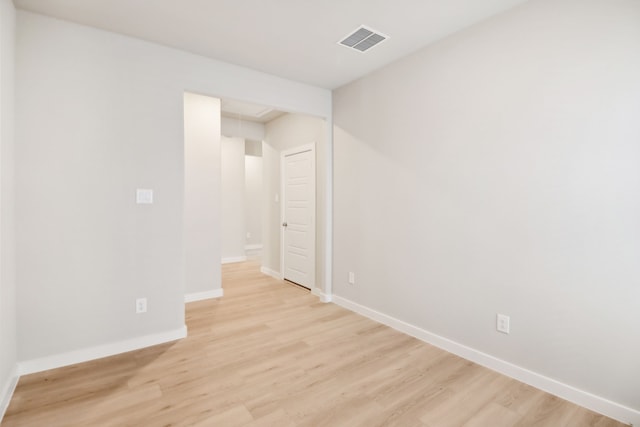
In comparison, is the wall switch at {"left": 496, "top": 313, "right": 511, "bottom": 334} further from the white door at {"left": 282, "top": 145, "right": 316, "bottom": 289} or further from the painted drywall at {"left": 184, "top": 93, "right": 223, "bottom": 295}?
the painted drywall at {"left": 184, "top": 93, "right": 223, "bottom": 295}

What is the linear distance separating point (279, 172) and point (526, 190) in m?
3.82

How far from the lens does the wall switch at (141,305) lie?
2.71 metres

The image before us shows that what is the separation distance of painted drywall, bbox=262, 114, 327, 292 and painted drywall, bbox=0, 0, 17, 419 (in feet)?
9.78

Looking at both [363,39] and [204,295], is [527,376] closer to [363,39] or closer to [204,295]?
[363,39]

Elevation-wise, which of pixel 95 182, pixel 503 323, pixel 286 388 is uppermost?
pixel 95 182

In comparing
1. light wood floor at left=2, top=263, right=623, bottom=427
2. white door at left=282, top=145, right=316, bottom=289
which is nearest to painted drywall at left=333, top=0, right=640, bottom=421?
light wood floor at left=2, top=263, right=623, bottom=427

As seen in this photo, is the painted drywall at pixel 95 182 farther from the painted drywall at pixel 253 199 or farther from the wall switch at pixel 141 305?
the painted drywall at pixel 253 199

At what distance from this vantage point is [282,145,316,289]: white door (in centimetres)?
444

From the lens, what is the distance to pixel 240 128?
5680 mm

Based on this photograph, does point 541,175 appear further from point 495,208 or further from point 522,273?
point 522,273

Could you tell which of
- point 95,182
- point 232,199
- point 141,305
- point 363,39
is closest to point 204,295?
point 141,305

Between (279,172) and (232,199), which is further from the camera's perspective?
(232,199)

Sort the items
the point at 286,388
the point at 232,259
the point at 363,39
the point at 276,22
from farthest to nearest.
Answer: the point at 232,259 → the point at 363,39 → the point at 276,22 → the point at 286,388

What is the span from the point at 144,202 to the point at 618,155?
3.63 metres
